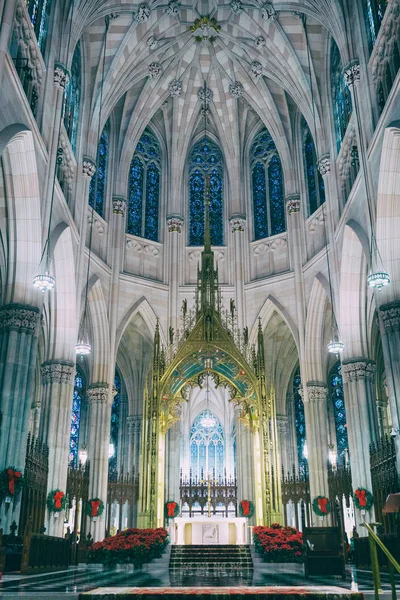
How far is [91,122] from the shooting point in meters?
24.9

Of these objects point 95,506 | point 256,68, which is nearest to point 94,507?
point 95,506

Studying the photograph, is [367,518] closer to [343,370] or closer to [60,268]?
[343,370]

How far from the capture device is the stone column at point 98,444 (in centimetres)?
2319

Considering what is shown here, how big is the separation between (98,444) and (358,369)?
10541 millimetres

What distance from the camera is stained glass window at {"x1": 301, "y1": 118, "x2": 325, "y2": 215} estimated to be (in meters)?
26.8

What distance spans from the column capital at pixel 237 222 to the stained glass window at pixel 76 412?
10576 mm

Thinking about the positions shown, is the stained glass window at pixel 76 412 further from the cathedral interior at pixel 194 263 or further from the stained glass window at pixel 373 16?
the stained glass window at pixel 373 16

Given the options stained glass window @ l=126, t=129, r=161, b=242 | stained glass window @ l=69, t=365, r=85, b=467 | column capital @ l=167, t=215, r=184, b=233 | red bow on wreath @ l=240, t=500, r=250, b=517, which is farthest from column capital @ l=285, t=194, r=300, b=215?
stained glass window @ l=69, t=365, r=85, b=467

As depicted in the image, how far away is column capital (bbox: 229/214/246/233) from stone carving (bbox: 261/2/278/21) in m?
8.64

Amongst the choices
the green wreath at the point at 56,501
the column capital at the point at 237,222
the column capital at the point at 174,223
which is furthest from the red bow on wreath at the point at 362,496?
the column capital at the point at 174,223

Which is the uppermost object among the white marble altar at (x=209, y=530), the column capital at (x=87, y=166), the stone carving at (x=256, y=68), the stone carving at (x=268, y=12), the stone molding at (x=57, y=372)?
the stone carving at (x=268, y=12)

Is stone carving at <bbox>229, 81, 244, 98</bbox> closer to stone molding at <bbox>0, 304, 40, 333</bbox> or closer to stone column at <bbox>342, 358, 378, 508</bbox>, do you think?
stone column at <bbox>342, 358, 378, 508</bbox>

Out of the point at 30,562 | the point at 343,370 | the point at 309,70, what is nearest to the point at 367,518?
the point at 343,370

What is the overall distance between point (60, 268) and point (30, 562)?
37.9 feet
